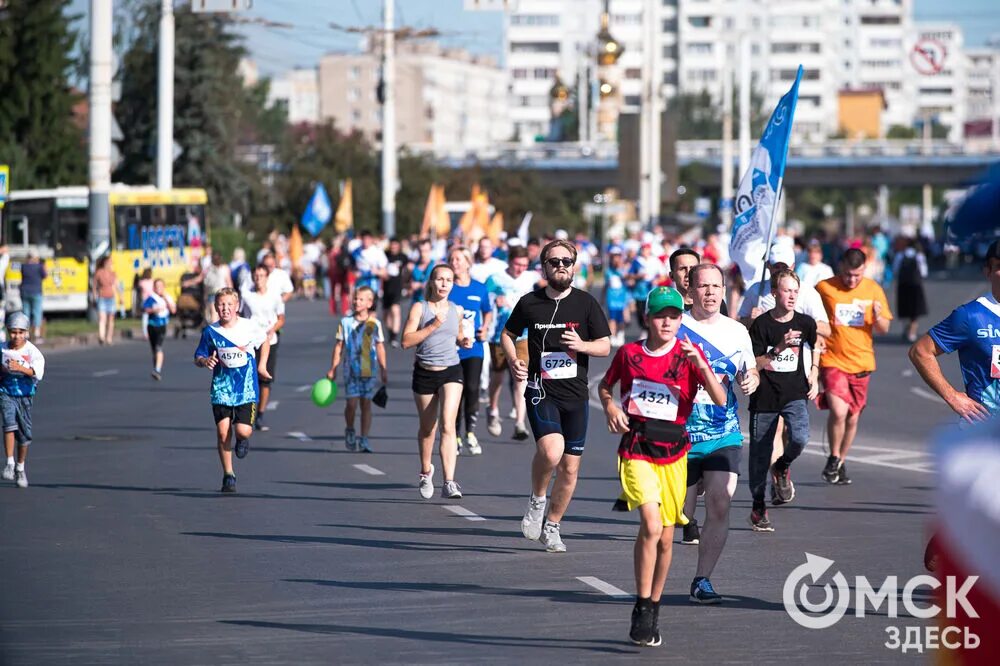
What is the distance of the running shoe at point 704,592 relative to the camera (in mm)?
9156

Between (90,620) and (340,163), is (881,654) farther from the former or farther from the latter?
(340,163)

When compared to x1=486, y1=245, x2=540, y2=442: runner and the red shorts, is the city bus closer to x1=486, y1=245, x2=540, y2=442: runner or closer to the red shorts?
x1=486, y1=245, x2=540, y2=442: runner

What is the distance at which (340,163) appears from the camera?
259 feet

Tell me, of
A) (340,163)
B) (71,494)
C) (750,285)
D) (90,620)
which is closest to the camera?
(90,620)

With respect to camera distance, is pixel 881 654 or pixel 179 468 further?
pixel 179 468

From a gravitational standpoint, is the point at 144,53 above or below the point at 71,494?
above

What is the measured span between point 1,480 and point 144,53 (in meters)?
50.0

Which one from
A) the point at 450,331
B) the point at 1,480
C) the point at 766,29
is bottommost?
the point at 1,480

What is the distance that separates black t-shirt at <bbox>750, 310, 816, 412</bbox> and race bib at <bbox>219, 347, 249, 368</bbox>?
13.2ft

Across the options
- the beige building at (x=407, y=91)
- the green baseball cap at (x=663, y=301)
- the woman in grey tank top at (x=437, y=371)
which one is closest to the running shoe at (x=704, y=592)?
the green baseball cap at (x=663, y=301)

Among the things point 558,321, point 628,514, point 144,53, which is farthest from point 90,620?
point 144,53

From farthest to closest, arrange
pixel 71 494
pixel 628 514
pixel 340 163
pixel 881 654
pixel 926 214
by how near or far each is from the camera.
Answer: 1. pixel 926 214
2. pixel 340 163
3. pixel 71 494
4. pixel 628 514
5. pixel 881 654

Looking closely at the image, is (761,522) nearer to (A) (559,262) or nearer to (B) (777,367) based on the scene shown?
(B) (777,367)

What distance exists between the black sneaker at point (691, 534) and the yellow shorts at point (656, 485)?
2957 millimetres
